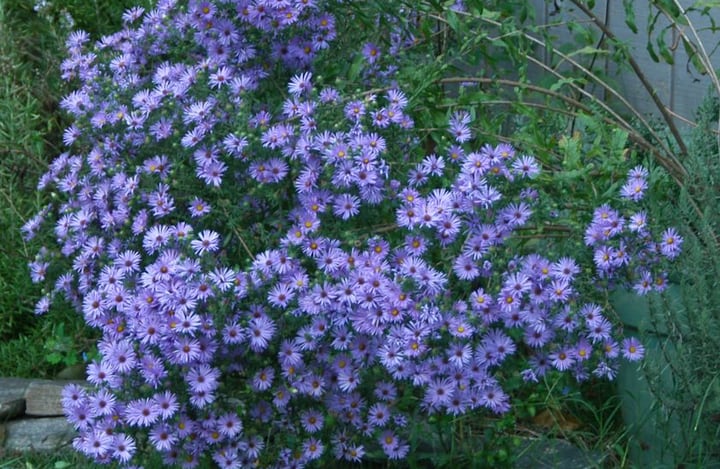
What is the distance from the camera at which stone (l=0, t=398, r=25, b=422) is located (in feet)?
11.6

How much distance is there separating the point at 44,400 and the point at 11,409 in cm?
10

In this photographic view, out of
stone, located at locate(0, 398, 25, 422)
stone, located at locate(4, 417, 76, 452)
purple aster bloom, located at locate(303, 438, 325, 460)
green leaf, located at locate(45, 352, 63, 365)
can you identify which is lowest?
stone, located at locate(4, 417, 76, 452)

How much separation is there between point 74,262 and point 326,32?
3.04 ft

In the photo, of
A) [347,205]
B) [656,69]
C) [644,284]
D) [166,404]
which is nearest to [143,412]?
[166,404]

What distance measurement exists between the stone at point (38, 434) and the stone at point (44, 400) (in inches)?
0.9

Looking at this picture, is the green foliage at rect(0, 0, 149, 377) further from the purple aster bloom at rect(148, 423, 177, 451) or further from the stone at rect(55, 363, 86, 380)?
the purple aster bloom at rect(148, 423, 177, 451)

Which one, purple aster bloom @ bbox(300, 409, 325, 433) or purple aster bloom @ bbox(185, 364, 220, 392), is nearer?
purple aster bloom @ bbox(185, 364, 220, 392)

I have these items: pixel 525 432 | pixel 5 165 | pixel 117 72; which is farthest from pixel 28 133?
pixel 525 432

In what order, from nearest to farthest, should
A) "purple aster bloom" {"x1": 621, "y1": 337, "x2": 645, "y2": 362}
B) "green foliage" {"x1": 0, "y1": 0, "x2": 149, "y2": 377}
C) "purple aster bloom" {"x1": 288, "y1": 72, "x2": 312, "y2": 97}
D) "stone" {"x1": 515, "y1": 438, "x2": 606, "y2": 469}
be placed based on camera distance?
1. "purple aster bloom" {"x1": 621, "y1": 337, "x2": 645, "y2": 362}
2. "purple aster bloom" {"x1": 288, "y1": 72, "x2": 312, "y2": 97}
3. "stone" {"x1": 515, "y1": 438, "x2": 606, "y2": 469}
4. "green foliage" {"x1": 0, "y1": 0, "x2": 149, "y2": 377}

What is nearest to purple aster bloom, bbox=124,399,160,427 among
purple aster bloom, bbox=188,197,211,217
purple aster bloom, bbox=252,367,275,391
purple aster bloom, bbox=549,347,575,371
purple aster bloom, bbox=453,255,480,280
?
purple aster bloom, bbox=252,367,275,391

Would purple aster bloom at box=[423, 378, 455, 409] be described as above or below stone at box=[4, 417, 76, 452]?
above

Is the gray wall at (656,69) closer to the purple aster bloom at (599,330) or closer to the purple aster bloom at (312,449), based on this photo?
the purple aster bloom at (599,330)

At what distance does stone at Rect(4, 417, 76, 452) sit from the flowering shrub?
69 centimetres

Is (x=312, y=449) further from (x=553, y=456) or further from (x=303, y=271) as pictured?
(x=553, y=456)
